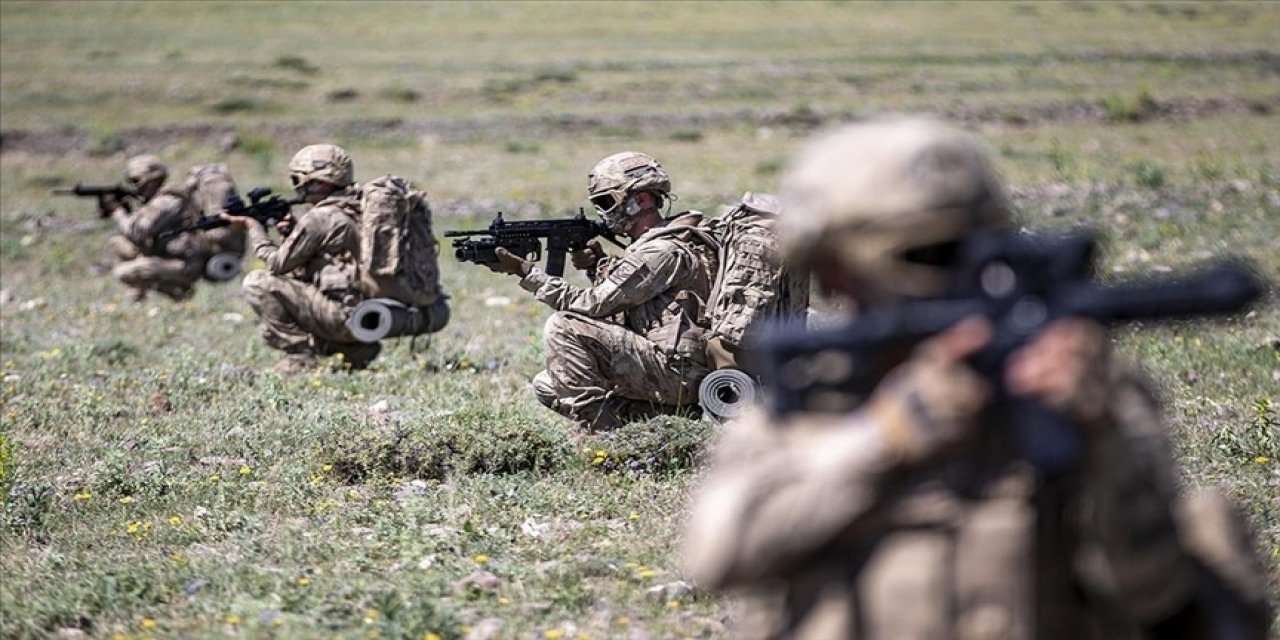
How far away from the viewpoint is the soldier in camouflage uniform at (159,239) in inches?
649

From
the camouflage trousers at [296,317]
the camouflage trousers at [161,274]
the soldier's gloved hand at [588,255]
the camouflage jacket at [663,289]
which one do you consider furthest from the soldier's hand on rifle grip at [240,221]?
the camouflage trousers at [161,274]

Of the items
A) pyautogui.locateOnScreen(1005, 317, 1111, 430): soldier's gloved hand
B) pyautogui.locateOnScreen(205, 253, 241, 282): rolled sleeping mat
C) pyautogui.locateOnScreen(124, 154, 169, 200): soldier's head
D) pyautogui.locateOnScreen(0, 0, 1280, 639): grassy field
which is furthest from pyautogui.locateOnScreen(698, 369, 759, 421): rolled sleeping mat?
pyautogui.locateOnScreen(124, 154, 169, 200): soldier's head

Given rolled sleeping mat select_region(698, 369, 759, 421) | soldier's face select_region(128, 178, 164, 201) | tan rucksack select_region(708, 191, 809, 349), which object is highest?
tan rucksack select_region(708, 191, 809, 349)

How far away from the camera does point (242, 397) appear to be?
10.2 metres

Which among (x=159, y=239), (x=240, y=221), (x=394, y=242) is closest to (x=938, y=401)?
(x=394, y=242)

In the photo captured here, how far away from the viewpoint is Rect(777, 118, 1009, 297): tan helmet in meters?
2.96

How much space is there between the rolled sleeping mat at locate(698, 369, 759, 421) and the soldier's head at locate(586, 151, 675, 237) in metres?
0.89

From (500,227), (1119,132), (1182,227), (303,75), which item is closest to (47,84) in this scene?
(303,75)

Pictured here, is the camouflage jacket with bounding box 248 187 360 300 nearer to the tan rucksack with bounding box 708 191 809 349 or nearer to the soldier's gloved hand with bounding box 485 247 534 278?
the soldier's gloved hand with bounding box 485 247 534 278

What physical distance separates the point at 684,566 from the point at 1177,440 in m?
3.23

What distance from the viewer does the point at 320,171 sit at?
37.0 ft

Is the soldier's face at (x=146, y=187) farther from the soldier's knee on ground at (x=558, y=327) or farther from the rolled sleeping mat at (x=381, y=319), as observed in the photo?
the soldier's knee on ground at (x=558, y=327)

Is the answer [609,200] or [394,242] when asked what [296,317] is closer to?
[394,242]

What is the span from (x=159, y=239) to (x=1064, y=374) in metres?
14.7
